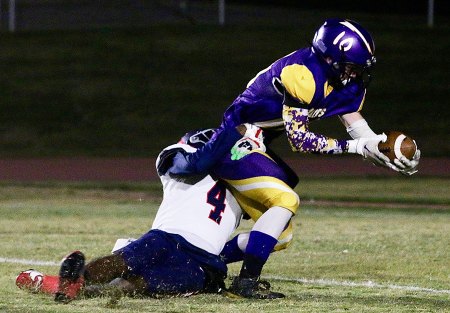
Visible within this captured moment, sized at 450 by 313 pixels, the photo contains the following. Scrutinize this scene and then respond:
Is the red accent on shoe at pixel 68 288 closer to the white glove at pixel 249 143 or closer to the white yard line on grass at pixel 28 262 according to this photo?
the white glove at pixel 249 143

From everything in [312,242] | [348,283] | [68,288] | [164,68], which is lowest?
[164,68]

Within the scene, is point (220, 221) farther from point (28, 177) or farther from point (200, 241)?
point (28, 177)

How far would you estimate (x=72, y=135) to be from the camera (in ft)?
69.9

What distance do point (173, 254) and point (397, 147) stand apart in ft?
4.57

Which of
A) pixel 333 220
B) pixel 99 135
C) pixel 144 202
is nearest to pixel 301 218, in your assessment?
pixel 333 220

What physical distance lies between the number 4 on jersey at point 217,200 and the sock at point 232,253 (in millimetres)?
258

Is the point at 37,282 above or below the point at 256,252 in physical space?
below

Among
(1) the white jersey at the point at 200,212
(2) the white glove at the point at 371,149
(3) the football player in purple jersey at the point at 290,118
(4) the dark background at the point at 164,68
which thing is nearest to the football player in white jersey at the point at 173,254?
(1) the white jersey at the point at 200,212

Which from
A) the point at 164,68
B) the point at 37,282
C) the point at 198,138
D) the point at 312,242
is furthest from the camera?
the point at 164,68

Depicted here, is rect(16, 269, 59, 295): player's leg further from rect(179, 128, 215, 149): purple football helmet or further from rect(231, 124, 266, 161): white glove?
rect(231, 124, 266, 161): white glove

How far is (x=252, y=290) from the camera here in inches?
255

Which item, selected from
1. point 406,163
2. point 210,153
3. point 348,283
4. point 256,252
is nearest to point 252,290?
point 256,252

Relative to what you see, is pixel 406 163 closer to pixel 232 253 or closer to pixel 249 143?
pixel 249 143

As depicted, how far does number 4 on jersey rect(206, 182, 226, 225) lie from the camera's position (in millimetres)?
6680
